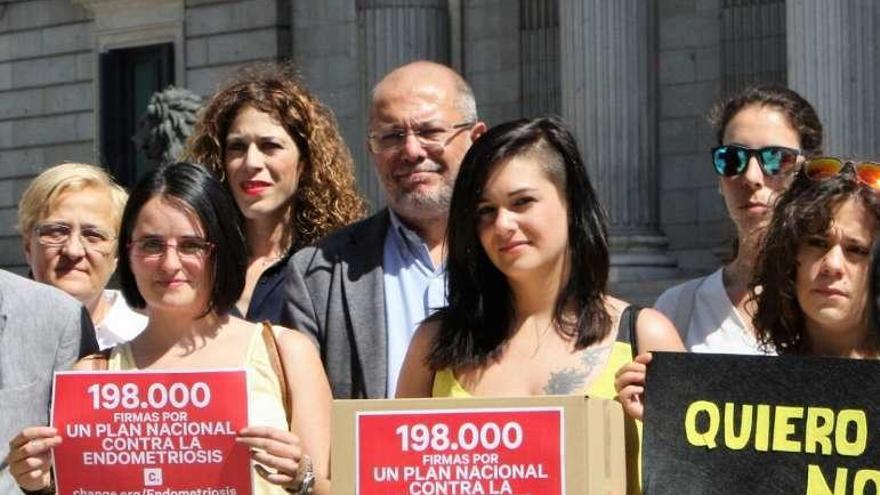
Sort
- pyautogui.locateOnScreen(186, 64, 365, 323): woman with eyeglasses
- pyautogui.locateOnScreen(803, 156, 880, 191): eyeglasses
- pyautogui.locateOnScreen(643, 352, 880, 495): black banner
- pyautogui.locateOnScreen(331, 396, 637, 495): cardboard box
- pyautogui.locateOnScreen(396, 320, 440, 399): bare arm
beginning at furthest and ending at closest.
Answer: pyautogui.locateOnScreen(186, 64, 365, 323): woman with eyeglasses, pyautogui.locateOnScreen(396, 320, 440, 399): bare arm, pyautogui.locateOnScreen(803, 156, 880, 191): eyeglasses, pyautogui.locateOnScreen(331, 396, 637, 495): cardboard box, pyautogui.locateOnScreen(643, 352, 880, 495): black banner

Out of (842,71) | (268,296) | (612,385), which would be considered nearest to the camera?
(612,385)

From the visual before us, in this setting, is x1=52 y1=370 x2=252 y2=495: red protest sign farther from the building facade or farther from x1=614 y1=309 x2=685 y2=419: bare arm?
the building facade

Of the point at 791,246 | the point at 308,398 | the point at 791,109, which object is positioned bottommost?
the point at 308,398

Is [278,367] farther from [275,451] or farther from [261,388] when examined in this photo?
[275,451]

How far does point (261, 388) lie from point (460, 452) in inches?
29.4

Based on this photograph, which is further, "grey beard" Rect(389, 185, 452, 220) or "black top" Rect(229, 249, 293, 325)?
"black top" Rect(229, 249, 293, 325)

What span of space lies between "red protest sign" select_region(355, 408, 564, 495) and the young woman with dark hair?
1.07ft

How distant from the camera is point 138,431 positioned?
5266mm

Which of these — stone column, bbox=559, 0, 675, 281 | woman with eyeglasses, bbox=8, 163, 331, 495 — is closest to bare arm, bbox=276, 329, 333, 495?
woman with eyeglasses, bbox=8, 163, 331, 495

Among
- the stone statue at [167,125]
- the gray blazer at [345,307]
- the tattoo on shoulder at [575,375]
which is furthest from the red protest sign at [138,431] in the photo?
the stone statue at [167,125]

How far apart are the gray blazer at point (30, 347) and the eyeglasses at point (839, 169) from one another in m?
2.02

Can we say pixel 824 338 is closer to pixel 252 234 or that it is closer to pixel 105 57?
pixel 252 234

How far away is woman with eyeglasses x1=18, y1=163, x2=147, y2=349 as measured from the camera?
272 inches

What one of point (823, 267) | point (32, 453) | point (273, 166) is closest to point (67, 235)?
point (273, 166)
